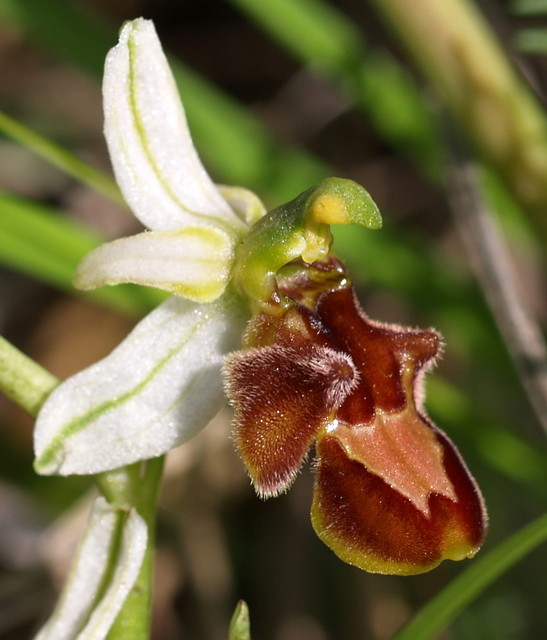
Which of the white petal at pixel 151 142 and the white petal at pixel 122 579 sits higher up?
the white petal at pixel 151 142

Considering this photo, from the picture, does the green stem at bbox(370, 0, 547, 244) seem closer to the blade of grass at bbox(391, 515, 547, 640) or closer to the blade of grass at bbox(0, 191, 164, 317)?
the blade of grass at bbox(0, 191, 164, 317)

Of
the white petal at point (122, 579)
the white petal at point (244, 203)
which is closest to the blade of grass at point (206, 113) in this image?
the white petal at point (244, 203)

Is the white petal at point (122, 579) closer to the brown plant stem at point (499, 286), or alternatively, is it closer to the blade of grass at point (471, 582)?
the blade of grass at point (471, 582)

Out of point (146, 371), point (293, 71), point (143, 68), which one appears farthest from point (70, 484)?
point (293, 71)

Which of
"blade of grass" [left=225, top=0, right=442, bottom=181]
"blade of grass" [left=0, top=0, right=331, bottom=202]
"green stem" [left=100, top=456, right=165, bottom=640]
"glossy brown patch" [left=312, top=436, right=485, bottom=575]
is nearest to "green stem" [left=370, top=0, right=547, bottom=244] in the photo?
"blade of grass" [left=225, top=0, right=442, bottom=181]

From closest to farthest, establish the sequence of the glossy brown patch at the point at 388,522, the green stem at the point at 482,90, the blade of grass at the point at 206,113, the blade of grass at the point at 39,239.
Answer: the glossy brown patch at the point at 388,522
the blade of grass at the point at 39,239
the green stem at the point at 482,90
the blade of grass at the point at 206,113
